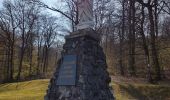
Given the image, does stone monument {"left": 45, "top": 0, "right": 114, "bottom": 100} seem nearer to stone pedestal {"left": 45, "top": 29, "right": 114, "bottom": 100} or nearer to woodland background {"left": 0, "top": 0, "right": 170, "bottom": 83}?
stone pedestal {"left": 45, "top": 29, "right": 114, "bottom": 100}

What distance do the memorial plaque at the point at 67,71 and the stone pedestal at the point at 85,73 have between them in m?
0.11

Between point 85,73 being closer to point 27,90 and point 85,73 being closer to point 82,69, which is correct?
point 82,69

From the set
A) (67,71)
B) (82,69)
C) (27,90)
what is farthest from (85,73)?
(27,90)

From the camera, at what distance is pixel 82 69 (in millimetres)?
10297

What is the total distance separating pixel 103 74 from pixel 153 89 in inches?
403

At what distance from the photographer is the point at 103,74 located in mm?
11055

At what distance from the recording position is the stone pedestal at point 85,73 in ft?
33.3

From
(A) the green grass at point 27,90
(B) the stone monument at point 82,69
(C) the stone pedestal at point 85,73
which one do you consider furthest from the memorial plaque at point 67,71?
(A) the green grass at point 27,90

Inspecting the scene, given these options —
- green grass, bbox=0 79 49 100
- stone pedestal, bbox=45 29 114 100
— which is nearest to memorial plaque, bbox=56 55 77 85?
stone pedestal, bbox=45 29 114 100

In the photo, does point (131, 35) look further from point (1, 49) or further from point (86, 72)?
point (1, 49)

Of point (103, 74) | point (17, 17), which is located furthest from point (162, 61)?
point (103, 74)

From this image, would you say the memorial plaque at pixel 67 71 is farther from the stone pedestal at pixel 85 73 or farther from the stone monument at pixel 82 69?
the stone pedestal at pixel 85 73

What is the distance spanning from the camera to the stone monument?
10203 millimetres

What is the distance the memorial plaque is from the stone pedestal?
0.37ft
